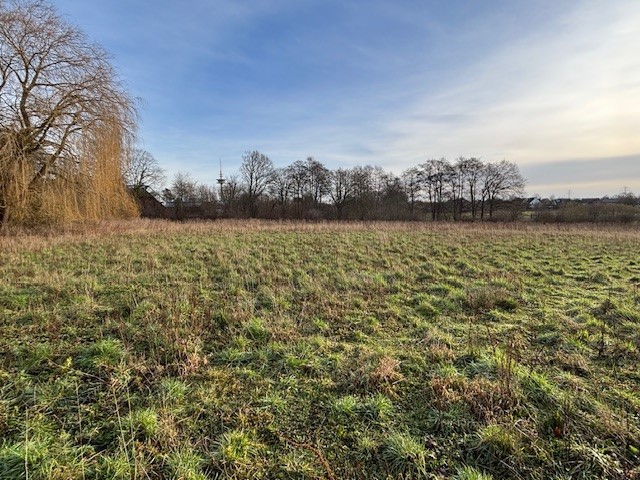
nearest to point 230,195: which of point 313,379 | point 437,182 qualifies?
point 437,182

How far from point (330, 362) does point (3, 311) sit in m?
4.90

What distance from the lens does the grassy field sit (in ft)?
7.64

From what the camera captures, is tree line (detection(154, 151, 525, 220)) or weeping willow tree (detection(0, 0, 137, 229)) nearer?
weeping willow tree (detection(0, 0, 137, 229))

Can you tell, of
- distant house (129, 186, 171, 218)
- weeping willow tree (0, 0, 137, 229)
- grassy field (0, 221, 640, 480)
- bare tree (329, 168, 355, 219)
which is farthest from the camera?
bare tree (329, 168, 355, 219)

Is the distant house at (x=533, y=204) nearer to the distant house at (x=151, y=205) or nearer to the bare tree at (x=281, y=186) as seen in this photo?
the bare tree at (x=281, y=186)

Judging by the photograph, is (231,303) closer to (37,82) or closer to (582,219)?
(37,82)

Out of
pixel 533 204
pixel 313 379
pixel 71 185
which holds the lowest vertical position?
pixel 313 379

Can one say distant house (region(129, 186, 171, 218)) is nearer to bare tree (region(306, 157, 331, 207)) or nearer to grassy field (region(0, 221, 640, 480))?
bare tree (region(306, 157, 331, 207))

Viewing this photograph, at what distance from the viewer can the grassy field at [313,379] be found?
2.33m

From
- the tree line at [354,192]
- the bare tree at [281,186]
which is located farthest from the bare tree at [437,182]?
the bare tree at [281,186]

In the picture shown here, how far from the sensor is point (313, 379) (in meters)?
3.39

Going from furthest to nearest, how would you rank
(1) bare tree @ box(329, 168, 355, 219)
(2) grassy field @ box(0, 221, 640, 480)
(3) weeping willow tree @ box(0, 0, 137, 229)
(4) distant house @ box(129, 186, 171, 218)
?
(1) bare tree @ box(329, 168, 355, 219), (4) distant house @ box(129, 186, 171, 218), (3) weeping willow tree @ box(0, 0, 137, 229), (2) grassy field @ box(0, 221, 640, 480)

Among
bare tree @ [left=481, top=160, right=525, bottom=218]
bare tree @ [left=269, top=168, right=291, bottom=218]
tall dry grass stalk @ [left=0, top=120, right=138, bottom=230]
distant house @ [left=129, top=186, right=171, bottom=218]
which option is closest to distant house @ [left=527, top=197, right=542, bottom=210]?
bare tree @ [left=481, top=160, right=525, bottom=218]

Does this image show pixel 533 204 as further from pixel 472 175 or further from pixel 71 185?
pixel 71 185
